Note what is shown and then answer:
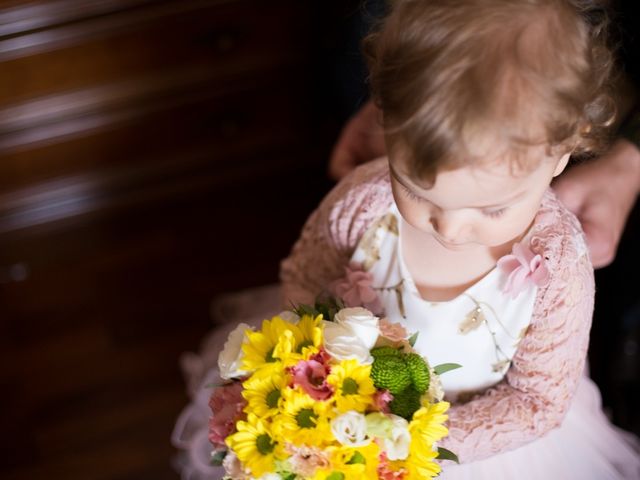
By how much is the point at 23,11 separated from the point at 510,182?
119cm

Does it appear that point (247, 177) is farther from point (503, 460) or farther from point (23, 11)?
point (503, 460)

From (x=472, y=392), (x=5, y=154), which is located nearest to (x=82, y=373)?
(x=5, y=154)

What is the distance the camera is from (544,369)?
981mm

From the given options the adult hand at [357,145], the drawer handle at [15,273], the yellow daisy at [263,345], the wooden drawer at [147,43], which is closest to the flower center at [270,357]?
the yellow daisy at [263,345]

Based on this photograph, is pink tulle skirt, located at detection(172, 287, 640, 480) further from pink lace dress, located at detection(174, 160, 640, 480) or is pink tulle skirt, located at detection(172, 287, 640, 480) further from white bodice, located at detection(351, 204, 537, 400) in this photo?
white bodice, located at detection(351, 204, 537, 400)

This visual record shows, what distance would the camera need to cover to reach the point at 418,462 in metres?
0.76

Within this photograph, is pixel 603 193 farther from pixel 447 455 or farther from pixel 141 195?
pixel 141 195

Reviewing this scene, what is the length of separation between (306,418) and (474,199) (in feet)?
0.89

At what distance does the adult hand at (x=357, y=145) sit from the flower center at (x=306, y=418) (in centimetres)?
73

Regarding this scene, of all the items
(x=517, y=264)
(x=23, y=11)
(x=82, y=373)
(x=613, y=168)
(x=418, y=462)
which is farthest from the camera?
(x=82, y=373)

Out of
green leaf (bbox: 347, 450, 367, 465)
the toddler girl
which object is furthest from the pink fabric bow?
green leaf (bbox: 347, 450, 367, 465)

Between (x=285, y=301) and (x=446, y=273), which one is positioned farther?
(x=285, y=301)

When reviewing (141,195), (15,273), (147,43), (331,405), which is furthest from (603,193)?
(15,273)

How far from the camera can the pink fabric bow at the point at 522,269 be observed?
3.08ft
